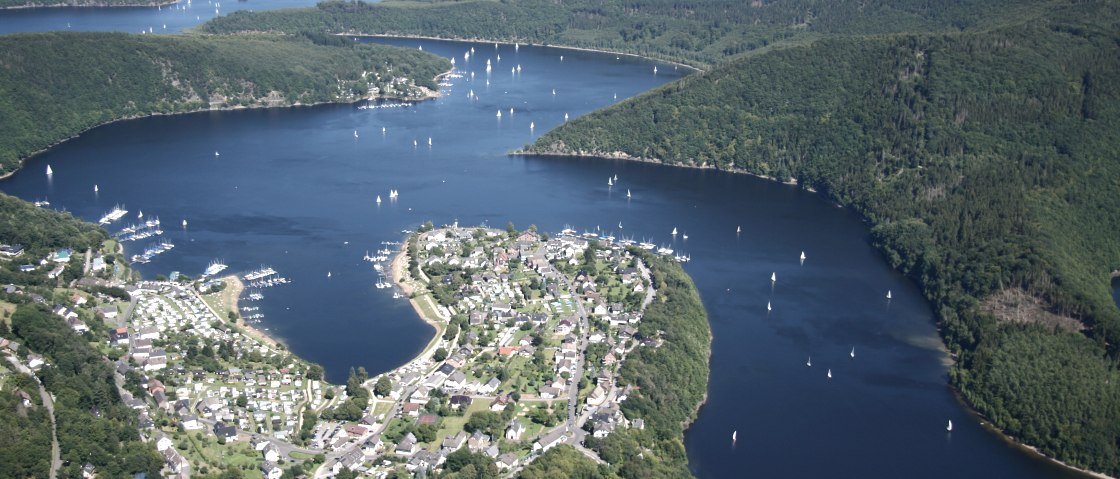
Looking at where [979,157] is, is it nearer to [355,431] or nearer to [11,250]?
[355,431]

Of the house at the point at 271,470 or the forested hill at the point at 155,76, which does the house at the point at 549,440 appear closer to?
the house at the point at 271,470

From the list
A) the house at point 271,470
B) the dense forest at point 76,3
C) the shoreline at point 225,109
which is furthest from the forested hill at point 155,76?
the house at point 271,470

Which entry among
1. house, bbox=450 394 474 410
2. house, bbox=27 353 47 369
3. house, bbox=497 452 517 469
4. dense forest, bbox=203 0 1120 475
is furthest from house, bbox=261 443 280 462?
dense forest, bbox=203 0 1120 475

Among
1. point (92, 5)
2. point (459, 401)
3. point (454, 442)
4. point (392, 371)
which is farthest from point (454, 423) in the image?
point (92, 5)

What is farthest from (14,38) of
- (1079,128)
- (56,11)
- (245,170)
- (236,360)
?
(1079,128)

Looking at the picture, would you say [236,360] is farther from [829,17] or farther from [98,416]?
[829,17]

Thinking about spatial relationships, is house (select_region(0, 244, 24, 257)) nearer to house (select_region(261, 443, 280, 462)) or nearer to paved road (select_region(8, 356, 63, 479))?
paved road (select_region(8, 356, 63, 479))
